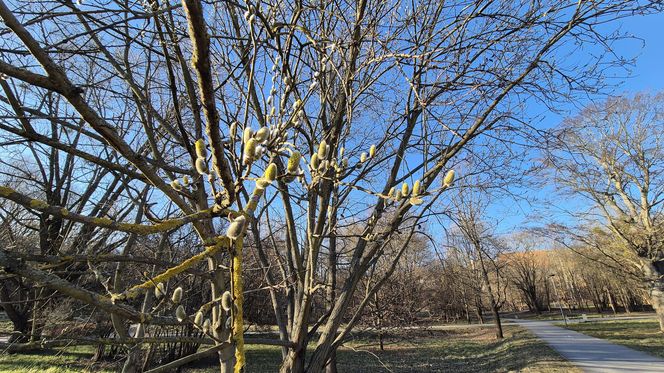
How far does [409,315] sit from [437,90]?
36.3 ft

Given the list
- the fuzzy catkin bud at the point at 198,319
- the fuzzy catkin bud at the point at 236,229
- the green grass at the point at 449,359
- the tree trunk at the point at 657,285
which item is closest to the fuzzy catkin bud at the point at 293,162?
the fuzzy catkin bud at the point at 236,229

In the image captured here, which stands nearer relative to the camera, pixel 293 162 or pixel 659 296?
pixel 293 162

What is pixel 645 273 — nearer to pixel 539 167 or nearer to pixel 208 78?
pixel 539 167

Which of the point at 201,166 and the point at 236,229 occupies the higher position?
the point at 201,166

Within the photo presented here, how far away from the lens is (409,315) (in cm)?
1282

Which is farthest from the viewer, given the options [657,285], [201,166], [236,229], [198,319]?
[657,285]

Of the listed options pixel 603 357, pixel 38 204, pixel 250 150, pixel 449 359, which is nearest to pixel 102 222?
pixel 38 204

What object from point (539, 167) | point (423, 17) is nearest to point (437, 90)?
point (423, 17)

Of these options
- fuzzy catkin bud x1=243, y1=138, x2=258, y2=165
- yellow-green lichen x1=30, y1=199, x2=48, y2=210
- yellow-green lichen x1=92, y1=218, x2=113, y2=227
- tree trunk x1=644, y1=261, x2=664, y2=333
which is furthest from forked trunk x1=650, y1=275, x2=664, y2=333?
yellow-green lichen x1=30, y1=199, x2=48, y2=210

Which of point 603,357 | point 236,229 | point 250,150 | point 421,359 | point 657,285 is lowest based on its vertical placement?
point 421,359

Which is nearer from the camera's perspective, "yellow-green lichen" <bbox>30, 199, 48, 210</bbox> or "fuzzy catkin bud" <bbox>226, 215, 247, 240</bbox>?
"fuzzy catkin bud" <bbox>226, 215, 247, 240</bbox>

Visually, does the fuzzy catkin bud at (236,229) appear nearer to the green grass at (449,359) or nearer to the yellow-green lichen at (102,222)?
the yellow-green lichen at (102,222)

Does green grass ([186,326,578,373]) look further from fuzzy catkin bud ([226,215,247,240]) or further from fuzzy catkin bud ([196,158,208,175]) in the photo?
fuzzy catkin bud ([226,215,247,240])

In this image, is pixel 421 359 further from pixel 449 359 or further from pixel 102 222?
pixel 102 222
